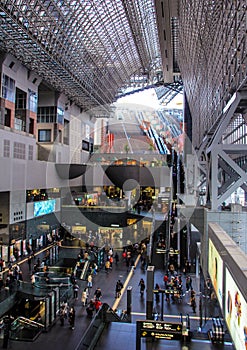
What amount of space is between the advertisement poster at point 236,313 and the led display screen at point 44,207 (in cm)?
2630

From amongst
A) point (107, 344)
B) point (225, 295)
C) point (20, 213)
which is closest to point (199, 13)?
point (225, 295)

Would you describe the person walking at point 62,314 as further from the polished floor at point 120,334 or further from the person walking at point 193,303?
the person walking at point 193,303

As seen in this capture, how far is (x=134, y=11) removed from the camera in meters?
30.6

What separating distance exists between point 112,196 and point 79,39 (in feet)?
84.6

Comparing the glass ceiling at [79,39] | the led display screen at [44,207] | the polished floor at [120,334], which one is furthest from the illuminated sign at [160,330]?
the led display screen at [44,207]

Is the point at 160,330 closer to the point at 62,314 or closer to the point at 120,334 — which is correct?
the point at 120,334

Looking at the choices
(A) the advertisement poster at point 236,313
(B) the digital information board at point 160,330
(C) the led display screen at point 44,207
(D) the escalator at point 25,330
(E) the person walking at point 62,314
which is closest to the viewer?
(A) the advertisement poster at point 236,313

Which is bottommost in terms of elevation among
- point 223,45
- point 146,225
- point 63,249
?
point 63,249

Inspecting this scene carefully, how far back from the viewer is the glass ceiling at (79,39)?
2231 centimetres

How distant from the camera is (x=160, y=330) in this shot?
911 centimetres

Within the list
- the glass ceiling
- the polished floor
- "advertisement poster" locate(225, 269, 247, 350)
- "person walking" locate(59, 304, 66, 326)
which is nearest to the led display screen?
the glass ceiling

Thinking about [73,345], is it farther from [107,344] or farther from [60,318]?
[60,318]

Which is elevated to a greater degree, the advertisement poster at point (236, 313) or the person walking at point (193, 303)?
the advertisement poster at point (236, 313)

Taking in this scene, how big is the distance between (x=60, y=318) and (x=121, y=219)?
1858 cm
